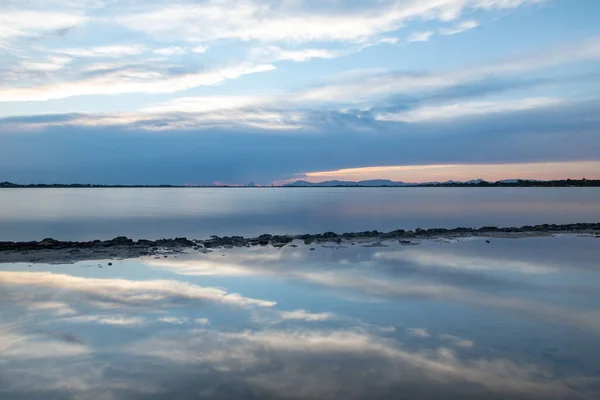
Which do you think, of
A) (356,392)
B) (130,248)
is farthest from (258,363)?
(130,248)

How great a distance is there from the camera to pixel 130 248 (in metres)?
22.8

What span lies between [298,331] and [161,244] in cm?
1630

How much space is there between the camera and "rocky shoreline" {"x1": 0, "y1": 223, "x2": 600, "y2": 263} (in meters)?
20.4

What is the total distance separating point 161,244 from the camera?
80.1 ft

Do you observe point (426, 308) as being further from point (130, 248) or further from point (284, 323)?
point (130, 248)

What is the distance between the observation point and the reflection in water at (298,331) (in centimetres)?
728

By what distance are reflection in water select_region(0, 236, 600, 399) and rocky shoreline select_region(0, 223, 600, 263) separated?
8.83ft

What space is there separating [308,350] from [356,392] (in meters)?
1.89

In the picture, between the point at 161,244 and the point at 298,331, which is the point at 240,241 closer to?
the point at 161,244

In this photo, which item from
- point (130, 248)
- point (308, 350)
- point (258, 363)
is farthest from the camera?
point (130, 248)

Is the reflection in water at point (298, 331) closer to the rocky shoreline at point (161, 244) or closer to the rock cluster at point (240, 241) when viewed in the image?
the rocky shoreline at point (161, 244)

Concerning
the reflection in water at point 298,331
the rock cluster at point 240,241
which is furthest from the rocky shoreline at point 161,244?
the reflection in water at point 298,331

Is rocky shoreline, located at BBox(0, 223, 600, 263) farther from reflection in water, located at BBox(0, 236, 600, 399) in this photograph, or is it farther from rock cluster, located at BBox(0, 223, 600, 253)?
reflection in water, located at BBox(0, 236, 600, 399)

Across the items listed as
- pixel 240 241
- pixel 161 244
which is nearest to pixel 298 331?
pixel 161 244
